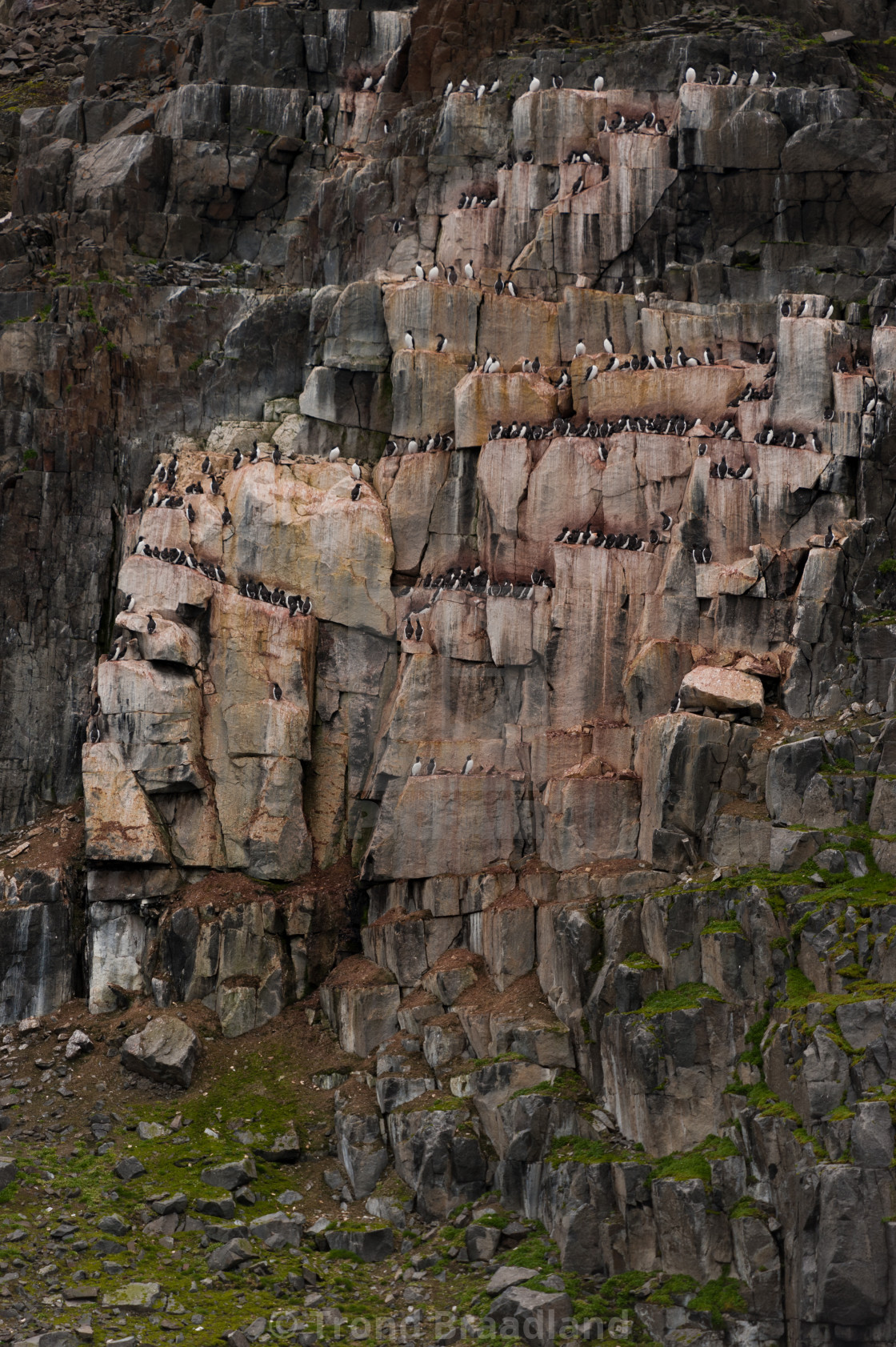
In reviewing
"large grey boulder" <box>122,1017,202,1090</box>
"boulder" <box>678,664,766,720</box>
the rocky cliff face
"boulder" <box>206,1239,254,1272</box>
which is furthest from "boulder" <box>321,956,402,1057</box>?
"boulder" <box>678,664,766,720</box>

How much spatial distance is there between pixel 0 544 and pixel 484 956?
22369mm

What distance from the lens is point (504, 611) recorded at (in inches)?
2066

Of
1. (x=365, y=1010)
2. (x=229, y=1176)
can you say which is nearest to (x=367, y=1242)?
(x=229, y=1176)

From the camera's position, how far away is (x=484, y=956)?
49281 millimetres

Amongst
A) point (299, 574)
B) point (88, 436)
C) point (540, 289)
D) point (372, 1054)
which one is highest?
point (540, 289)

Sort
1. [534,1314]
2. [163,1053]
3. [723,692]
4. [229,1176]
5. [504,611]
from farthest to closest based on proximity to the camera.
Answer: [504,611] → [163,1053] → [723,692] → [229,1176] → [534,1314]

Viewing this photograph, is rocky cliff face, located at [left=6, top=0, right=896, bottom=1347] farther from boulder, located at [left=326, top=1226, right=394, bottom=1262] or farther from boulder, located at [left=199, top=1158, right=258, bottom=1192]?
boulder, located at [left=199, top=1158, right=258, bottom=1192]

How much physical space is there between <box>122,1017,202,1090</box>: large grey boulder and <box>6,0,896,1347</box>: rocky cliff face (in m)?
1.82

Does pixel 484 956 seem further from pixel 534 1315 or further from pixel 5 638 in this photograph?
pixel 5 638

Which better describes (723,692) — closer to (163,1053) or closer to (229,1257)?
(163,1053)

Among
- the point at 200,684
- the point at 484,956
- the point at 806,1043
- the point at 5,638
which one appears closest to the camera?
the point at 806,1043

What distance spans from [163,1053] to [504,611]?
1610 cm

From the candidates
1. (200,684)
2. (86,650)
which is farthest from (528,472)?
(86,650)

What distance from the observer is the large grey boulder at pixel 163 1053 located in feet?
160
